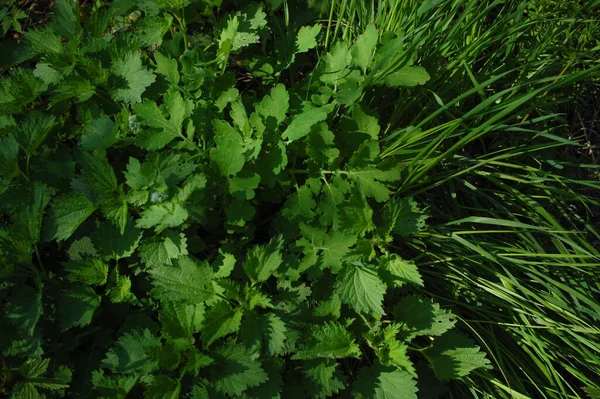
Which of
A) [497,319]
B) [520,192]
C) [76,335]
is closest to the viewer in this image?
[76,335]

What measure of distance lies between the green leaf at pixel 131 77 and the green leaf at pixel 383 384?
131cm

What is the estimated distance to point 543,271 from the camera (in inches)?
86.9

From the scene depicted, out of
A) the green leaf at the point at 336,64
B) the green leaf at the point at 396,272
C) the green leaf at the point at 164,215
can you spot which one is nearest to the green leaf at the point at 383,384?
the green leaf at the point at 396,272

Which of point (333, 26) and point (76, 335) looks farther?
point (333, 26)

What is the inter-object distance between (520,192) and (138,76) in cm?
170

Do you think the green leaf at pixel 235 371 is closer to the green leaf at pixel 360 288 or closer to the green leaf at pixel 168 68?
the green leaf at pixel 360 288

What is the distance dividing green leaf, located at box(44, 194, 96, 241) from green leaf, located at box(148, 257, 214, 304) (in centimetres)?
30

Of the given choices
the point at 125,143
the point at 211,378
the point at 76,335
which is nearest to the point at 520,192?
the point at 211,378

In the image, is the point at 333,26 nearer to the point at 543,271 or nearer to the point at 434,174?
the point at 434,174

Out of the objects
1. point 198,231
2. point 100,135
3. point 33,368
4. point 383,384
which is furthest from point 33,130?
point 383,384

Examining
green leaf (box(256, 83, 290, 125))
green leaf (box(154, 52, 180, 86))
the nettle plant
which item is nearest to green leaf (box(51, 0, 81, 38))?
the nettle plant

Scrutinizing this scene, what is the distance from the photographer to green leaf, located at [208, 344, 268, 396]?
1657 mm

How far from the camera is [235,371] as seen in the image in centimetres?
168

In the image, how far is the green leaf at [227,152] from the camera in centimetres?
179
